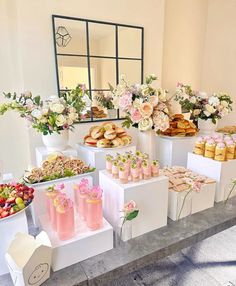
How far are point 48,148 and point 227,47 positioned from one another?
242cm

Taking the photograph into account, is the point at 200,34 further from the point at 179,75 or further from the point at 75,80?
the point at 75,80

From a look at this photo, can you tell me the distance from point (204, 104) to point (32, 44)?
1.45 m

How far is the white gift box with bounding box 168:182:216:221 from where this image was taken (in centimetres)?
103

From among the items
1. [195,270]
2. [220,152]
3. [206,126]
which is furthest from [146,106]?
[195,270]

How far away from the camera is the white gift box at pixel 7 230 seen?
73 centimetres

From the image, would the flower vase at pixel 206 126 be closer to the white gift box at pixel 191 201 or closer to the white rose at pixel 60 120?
the white gift box at pixel 191 201

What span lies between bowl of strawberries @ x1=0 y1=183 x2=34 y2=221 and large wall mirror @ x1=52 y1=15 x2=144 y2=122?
111 centimetres

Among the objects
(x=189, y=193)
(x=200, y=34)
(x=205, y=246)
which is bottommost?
(x=205, y=246)

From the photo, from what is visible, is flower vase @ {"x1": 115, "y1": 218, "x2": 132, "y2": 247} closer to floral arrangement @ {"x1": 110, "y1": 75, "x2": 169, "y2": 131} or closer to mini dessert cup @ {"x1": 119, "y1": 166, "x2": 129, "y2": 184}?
mini dessert cup @ {"x1": 119, "y1": 166, "x2": 129, "y2": 184}

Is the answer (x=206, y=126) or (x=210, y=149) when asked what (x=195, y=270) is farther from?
(x=206, y=126)

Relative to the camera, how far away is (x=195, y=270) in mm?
1530

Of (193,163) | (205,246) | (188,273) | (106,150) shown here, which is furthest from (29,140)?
(205,246)

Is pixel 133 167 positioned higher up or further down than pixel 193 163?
higher up

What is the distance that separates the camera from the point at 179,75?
8.65 feet
